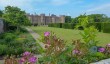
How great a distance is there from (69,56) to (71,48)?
187 mm

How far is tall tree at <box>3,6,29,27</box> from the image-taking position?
118 ft

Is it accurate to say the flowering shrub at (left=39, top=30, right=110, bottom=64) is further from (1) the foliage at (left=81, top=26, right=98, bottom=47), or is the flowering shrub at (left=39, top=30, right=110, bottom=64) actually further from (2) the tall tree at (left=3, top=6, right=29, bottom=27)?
(2) the tall tree at (left=3, top=6, right=29, bottom=27)

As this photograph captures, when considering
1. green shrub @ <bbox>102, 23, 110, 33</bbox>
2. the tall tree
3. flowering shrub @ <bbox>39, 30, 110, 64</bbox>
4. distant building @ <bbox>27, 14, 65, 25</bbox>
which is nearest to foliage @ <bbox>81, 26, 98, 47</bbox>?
flowering shrub @ <bbox>39, 30, 110, 64</bbox>

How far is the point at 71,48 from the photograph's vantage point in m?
4.12

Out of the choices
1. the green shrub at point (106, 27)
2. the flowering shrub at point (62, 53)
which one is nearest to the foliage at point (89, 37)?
the flowering shrub at point (62, 53)

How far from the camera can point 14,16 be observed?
119 ft

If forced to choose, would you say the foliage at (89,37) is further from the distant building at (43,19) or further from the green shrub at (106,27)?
the distant building at (43,19)

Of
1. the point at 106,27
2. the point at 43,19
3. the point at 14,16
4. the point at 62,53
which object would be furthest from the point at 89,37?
the point at 43,19

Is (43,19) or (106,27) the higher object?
(106,27)

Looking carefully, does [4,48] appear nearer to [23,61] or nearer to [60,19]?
[23,61]

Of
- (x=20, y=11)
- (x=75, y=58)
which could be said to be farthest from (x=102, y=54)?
(x=20, y=11)

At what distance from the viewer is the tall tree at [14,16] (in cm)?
3606

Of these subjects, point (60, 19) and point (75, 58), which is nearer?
point (75, 58)

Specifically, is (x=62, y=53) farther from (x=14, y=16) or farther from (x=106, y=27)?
(x=14, y=16)
